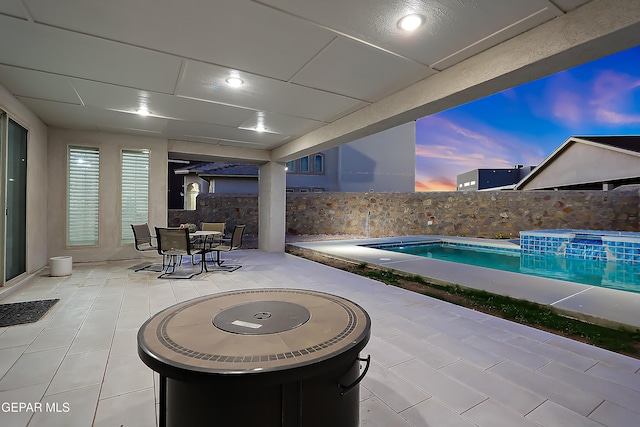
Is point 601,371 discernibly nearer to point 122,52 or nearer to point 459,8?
point 459,8

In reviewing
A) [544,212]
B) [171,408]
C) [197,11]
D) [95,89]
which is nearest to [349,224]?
[544,212]

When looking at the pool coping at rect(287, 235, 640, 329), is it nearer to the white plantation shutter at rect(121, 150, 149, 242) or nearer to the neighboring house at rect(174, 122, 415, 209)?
the white plantation shutter at rect(121, 150, 149, 242)

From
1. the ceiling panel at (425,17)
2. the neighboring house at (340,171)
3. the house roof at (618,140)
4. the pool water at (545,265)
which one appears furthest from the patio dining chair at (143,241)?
the house roof at (618,140)

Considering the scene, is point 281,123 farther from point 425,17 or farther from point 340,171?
point 340,171

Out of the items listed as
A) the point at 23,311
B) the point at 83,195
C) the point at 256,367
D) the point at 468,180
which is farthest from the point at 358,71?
the point at 468,180

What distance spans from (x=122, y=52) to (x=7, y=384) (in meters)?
2.64

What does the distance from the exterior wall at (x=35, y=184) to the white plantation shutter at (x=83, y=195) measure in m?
0.35

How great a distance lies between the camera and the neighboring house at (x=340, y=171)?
1429 cm

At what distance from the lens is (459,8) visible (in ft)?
6.64

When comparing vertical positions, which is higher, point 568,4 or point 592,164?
point 592,164

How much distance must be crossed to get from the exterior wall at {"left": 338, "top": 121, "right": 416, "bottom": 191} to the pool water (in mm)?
7395

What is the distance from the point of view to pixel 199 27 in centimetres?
228

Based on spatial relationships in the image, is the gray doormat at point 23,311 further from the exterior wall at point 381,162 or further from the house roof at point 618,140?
the house roof at point 618,140

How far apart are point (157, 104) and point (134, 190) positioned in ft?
8.72
